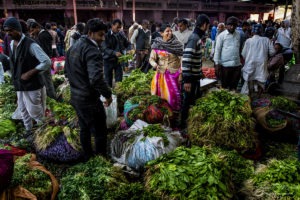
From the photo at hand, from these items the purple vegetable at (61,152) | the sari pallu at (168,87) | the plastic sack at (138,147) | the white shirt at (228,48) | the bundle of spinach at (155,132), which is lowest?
the purple vegetable at (61,152)

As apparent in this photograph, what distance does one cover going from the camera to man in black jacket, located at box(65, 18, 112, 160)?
3.12 metres

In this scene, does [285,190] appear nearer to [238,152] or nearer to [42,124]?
[238,152]

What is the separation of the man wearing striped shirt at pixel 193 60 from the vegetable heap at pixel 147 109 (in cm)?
44

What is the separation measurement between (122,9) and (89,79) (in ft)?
57.5

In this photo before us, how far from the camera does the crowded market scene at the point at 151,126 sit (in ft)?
8.84

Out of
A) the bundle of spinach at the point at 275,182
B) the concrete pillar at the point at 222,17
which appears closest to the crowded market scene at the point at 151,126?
the bundle of spinach at the point at 275,182

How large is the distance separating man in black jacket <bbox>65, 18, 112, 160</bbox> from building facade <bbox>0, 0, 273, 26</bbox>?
14.0m

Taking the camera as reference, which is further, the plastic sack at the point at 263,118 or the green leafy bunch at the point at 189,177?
the plastic sack at the point at 263,118

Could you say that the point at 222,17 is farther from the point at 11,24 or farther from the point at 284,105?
the point at 11,24

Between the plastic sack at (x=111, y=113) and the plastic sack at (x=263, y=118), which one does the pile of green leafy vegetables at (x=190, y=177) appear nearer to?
the plastic sack at (x=263, y=118)

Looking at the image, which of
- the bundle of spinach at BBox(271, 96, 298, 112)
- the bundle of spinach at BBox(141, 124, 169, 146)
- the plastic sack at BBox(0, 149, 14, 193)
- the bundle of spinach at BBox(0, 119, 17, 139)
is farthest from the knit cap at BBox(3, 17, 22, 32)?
the bundle of spinach at BBox(271, 96, 298, 112)

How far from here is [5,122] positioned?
4.88m

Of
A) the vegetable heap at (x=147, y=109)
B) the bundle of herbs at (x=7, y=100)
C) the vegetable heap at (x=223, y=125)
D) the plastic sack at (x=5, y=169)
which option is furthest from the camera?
the bundle of herbs at (x=7, y=100)

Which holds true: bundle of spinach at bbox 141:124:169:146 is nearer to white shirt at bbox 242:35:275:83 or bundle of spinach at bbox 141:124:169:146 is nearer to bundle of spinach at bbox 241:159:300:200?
bundle of spinach at bbox 241:159:300:200
